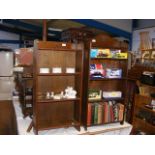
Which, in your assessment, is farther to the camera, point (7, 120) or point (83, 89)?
point (7, 120)

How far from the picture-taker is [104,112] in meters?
3.16

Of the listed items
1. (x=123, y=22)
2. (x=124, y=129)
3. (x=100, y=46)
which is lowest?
(x=124, y=129)

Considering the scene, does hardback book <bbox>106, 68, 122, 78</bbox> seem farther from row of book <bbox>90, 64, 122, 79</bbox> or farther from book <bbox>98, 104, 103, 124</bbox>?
book <bbox>98, 104, 103, 124</bbox>

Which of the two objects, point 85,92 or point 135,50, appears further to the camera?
point 135,50

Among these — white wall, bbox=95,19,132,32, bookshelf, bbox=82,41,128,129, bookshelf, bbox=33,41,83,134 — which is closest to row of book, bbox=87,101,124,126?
bookshelf, bbox=82,41,128,129

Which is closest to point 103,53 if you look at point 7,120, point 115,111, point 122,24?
point 115,111

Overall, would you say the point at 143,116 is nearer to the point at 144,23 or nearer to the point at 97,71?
the point at 97,71

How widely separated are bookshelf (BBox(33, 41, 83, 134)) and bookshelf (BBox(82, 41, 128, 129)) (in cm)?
13

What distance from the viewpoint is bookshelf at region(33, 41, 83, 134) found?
2.70 m

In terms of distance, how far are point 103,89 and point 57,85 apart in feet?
2.85
